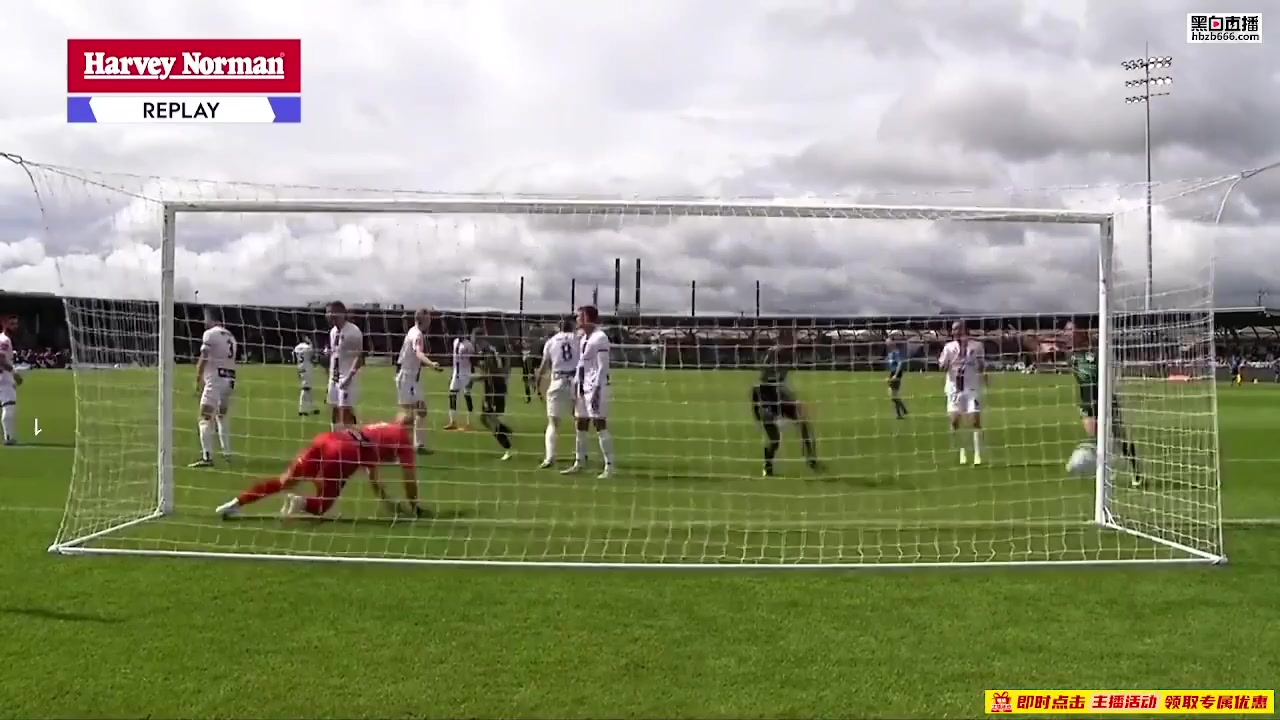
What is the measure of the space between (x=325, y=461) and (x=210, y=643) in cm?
248

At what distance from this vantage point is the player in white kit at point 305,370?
8.67 metres

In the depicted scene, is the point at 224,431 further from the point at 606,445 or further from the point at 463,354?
the point at 606,445

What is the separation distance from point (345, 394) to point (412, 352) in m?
0.85

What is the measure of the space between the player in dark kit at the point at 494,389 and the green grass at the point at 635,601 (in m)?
1.30

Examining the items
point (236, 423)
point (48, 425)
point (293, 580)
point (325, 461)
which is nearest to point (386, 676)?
point (293, 580)

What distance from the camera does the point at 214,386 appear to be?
11.4 meters

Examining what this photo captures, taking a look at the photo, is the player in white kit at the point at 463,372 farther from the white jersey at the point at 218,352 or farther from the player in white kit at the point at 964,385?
the player in white kit at the point at 964,385

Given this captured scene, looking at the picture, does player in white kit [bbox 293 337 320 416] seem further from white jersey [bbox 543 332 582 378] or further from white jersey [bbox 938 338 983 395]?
white jersey [bbox 938 338 983 395]

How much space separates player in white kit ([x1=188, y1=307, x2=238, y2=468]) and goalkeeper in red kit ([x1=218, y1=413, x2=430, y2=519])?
Answer: 2.56 metres

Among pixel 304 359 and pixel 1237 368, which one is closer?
pixel 304 359

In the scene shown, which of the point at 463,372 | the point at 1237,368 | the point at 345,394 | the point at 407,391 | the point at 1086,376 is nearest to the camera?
the point at 345,394

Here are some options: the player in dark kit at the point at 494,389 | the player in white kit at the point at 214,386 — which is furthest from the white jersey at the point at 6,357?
the player in dark kit at the point at 494,389

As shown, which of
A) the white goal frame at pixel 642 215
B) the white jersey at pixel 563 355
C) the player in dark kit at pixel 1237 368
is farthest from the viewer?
the player in dark kit at pixel 1237 368

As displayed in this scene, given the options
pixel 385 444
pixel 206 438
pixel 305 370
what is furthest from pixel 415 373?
pixel 385 444
